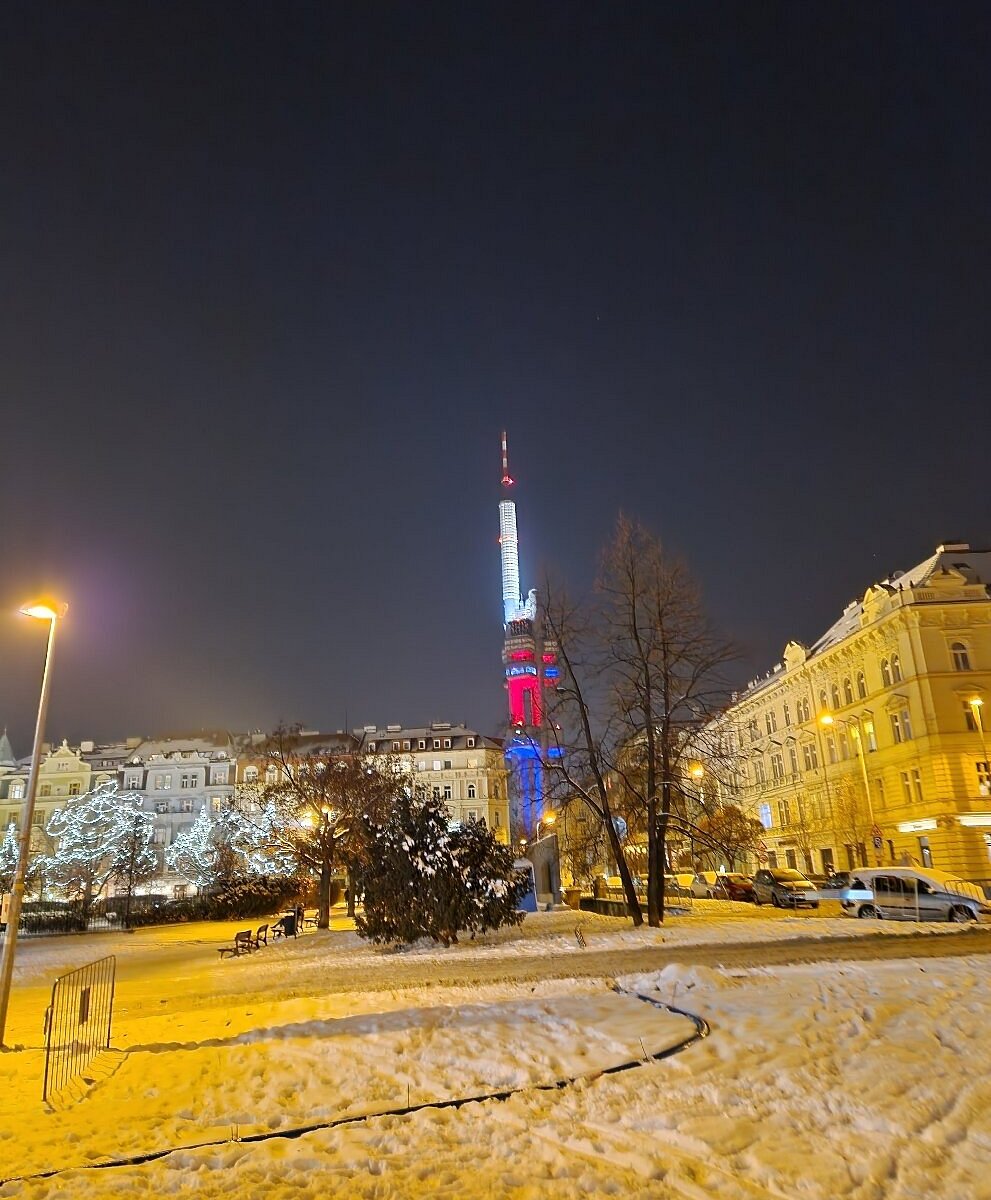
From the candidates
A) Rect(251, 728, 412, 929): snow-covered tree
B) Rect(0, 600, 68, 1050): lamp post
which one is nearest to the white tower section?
Rect(251, 728, 412, 929): snow-covered tree

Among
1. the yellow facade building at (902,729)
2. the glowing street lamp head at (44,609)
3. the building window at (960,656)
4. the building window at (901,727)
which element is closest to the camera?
the glowing street lamp head at (44,609)

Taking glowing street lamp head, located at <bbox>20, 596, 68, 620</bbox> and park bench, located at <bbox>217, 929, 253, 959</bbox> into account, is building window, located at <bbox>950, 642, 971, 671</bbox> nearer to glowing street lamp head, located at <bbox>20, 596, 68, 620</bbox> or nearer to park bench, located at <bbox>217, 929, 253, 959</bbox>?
park bench, located at <bbox>217, 929, 253, 959</bbox>

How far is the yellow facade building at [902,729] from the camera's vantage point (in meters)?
45.4

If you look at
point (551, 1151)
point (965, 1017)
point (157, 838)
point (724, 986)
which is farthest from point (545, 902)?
point (157, 838)

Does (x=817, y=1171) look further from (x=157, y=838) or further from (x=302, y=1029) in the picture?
(x=157, y=838)

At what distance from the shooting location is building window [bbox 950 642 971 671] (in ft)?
156

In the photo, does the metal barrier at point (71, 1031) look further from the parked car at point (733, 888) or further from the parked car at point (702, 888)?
the parked car at point (702, 888)

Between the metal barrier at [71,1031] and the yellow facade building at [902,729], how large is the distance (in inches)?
1303

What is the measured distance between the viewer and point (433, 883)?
22516 millimetres

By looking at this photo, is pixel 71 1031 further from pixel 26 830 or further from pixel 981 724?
pixel 981 724

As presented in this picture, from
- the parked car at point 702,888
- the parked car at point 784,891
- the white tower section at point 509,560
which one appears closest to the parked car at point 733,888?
the parked car at point 702,888

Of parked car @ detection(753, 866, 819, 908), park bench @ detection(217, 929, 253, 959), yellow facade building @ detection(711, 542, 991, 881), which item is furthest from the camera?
yellow facade building @ detection(711, 542, 991, 881)

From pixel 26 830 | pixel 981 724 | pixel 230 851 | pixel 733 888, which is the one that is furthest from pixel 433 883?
pixel 230 851

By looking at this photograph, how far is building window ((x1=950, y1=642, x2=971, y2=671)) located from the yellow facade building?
58 millimetres
